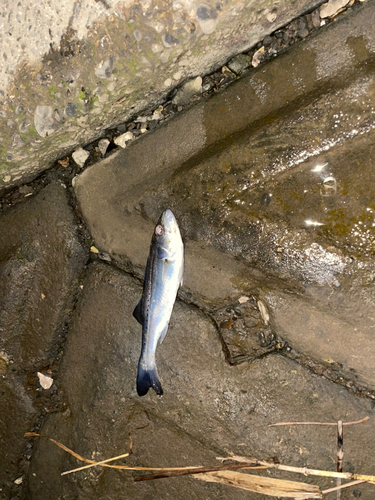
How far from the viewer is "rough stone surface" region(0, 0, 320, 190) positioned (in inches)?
101

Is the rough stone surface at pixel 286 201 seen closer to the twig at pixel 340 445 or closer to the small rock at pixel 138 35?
the twig at pixel 340 445

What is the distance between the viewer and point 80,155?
11.0 feet

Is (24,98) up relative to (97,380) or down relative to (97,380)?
up

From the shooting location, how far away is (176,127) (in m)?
3.16

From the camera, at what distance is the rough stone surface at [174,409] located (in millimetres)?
2801

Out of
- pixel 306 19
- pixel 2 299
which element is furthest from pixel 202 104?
pixel 2 299

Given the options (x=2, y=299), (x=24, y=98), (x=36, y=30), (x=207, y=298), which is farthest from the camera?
(x=2, y=299)

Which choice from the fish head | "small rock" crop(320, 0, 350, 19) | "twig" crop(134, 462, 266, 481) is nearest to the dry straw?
"twig" crop(134, 462, 266, 481)

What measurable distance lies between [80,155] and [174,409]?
2420mm

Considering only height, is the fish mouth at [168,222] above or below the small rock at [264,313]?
above

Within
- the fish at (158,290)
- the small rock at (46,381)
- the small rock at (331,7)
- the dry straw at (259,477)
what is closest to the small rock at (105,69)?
the fish at (158,290)

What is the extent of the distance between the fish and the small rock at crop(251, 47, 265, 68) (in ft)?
4.82

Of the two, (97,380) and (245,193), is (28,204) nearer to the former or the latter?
(97,380)

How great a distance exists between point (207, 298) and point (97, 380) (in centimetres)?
121
